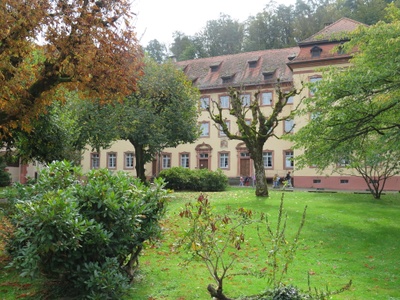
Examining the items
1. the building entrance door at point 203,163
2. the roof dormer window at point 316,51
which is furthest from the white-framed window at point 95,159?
the roof dormer window at point 316,51

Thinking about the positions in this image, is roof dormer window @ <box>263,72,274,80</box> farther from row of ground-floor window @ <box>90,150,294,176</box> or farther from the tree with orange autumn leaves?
the tree with orange autumn leaves

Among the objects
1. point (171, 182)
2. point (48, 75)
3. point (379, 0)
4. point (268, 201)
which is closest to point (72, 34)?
point (48, 75)

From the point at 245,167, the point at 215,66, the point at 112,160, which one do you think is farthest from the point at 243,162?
the point at 112,160

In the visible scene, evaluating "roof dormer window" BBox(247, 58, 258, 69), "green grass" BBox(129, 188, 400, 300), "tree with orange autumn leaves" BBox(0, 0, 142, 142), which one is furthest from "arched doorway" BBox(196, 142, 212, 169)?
"tree with orange autumn leaves" BBox(0, 0, 142, 142)

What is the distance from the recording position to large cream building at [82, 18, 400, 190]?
38.3 metres

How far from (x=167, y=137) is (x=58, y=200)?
1999 centimetres

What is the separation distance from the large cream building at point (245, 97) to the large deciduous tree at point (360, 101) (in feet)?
76.9

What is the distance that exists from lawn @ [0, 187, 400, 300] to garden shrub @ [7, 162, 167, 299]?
31.3 inches

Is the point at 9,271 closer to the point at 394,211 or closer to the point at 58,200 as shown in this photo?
the point at 58,200

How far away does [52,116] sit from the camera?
617 inches

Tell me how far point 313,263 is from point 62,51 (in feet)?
24.4

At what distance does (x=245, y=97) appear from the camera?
133ft

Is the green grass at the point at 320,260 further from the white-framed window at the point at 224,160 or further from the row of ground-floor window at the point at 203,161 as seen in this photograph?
the white-framed window at the point at 224,160

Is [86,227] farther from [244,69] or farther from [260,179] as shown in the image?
[244,69]
